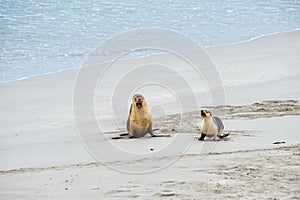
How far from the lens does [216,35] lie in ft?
63.6

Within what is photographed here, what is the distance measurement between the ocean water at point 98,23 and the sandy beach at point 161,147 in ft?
8.37

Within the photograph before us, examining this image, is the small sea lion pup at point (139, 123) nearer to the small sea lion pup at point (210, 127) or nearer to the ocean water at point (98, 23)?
the small sea lion pup at point (210, 127)

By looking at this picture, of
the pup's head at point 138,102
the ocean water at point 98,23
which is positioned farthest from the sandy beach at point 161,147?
the ocean water at point 98,23

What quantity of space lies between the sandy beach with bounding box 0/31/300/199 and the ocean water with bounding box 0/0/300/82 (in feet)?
8.37

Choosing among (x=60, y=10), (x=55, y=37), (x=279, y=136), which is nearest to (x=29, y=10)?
(x=60, y=10)

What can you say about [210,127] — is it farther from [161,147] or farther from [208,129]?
[161,147]

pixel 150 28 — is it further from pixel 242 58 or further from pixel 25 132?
pixel 25 132

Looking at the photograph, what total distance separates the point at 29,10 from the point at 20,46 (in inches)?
326

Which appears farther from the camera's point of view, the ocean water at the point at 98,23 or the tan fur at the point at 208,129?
the ocean water at the point at 98,23

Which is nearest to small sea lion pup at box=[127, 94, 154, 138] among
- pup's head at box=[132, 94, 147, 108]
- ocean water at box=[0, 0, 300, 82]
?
pup's head at box=[132, 94, 147, 108]

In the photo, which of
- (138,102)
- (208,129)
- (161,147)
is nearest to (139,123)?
(138,102)

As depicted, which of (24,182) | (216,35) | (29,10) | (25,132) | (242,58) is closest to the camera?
(24,182)

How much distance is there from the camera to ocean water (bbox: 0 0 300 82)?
1633 centimetres

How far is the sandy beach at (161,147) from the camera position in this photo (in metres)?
6.10
